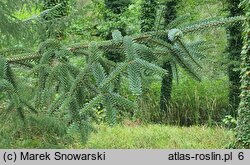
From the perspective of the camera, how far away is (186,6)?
10.5 metres

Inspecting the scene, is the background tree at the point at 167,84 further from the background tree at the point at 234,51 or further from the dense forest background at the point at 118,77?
the background tree at the point at 234,51

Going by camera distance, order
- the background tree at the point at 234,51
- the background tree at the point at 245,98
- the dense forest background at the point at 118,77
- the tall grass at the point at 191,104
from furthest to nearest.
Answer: the tall grass at the point at 191,104, the background tree at the point at 234,51, the background tree at the point at 245,98, the dense forest background at the point at 118,77

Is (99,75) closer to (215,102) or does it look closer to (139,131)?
(139,131)

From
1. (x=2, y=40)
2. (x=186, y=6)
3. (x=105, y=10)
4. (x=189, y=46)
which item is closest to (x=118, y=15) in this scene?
(x=105, y=10)

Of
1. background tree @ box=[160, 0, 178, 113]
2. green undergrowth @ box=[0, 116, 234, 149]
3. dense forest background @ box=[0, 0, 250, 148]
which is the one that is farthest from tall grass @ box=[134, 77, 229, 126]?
green undergrowth @ box=[0, 116, 234, 149]

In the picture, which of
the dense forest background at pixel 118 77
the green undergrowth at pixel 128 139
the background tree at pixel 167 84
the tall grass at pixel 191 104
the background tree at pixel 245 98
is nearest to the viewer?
Result: the dense forest background at pixel 118 77

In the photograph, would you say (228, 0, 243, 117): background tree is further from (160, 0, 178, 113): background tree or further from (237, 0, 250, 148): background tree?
(237, 0, 250, 148): background tree

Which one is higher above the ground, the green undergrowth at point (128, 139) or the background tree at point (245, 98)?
the background tree at point (245, 98)

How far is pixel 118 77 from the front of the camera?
10.3 feet

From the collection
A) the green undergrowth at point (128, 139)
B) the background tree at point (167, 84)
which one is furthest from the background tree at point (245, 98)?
the background tree at point (167, 84)

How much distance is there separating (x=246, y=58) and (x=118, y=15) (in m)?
6.44

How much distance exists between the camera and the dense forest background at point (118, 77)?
2.93 meters

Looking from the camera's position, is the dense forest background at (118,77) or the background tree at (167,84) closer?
the dense forest background at (118,77)

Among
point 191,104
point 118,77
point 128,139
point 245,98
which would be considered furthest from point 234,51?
point 118,77
